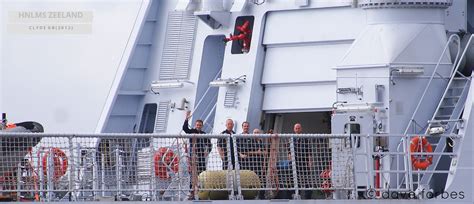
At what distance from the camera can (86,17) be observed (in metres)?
30.0

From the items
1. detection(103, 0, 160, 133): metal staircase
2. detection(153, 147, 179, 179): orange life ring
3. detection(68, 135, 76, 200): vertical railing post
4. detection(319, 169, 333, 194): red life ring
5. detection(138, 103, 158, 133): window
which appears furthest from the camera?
detection(138, 103, 158, 133): window

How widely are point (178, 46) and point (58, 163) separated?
593 centimetres

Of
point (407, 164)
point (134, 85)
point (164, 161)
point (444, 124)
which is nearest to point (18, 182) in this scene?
point (164, 161)

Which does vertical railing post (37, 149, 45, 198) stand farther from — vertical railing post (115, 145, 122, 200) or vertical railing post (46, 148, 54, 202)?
vertical railing post (115, 145, 122, 200)

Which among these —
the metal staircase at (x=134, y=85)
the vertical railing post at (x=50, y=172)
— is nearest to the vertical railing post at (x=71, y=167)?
the vertical railing post at (x=50, y=172)

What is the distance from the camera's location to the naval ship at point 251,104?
73.3 ft

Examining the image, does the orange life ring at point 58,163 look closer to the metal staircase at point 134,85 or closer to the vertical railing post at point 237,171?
the vertical railing post at point 237,171

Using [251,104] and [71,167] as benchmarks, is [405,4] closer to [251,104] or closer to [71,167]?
[251,104]

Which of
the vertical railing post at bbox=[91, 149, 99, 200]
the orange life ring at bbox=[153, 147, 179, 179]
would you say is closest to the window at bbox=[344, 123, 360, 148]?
the orange life ring at bbox=[153, 147, 179, 179]

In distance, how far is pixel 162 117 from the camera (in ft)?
91.5

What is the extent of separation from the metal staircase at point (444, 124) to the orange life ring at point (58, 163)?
4531mm

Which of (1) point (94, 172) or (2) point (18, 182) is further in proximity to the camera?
(1) point (94, 172)

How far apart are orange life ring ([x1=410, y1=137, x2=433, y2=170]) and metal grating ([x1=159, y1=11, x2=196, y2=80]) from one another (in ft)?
18.7

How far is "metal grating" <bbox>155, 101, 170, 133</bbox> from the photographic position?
91.4 ft
